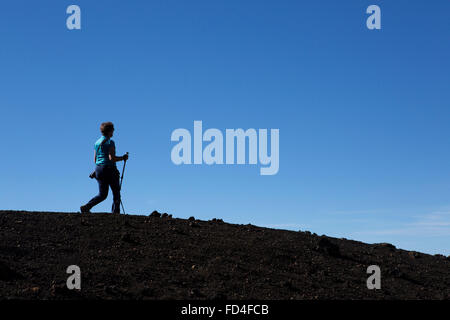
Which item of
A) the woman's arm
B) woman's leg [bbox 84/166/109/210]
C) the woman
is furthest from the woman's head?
woman's leg [bbox 84/166/109/210]

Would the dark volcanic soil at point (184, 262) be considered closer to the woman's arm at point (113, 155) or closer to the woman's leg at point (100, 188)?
the woman's leg at point (100, 188)

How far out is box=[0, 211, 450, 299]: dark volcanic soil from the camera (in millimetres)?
11664

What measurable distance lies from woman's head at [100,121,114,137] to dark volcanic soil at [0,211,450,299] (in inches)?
94.5

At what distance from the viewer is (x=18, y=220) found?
1523cm

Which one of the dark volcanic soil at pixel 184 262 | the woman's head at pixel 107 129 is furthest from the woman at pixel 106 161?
the dark volcanic soil at pixel 184 262

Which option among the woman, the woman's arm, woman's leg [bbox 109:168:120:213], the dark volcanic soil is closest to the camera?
the dark volcanic soil

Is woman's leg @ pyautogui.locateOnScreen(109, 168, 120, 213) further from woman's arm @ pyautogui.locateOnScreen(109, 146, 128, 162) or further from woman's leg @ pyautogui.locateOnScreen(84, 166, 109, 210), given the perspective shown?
woman's arm @ pyautogui.locateOnScreen(109, 146, 128, 162)

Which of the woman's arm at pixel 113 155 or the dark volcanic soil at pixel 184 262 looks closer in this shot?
the dark volcanic soil at pixel 184 262

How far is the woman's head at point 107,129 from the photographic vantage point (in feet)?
51.6

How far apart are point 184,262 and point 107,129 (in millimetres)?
4935

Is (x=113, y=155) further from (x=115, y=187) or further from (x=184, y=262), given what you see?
(x=184, y=262)

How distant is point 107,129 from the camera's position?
1573 centimetres

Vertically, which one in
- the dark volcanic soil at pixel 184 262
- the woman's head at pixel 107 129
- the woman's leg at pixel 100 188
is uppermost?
the woman's head at pixel 107 129

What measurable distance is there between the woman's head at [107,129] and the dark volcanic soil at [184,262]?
2.40 meters
